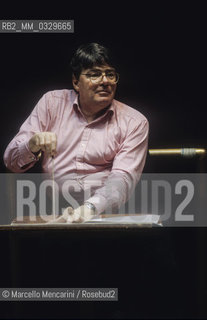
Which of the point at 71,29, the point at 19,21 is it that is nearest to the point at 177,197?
the point at 71,29

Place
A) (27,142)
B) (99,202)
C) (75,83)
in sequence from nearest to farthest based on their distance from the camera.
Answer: (99,202) < (27,142) < (75,83)

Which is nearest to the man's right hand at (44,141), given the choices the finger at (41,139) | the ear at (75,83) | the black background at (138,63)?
the finger at (41,139)

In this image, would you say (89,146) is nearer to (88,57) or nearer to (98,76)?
(98,76)

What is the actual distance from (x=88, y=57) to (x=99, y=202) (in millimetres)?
841

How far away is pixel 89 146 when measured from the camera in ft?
10.2

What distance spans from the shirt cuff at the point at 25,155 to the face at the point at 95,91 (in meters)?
0.42

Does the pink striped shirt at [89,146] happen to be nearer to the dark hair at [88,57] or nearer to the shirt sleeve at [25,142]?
the shirt sleeve at [25,142]

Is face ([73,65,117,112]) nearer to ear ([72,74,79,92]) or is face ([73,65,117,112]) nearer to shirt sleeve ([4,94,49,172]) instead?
ear ([72,74,79,92])

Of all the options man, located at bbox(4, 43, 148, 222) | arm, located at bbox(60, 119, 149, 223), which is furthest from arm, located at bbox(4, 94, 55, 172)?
arm, located at bbox(60, 119, 149, 223)

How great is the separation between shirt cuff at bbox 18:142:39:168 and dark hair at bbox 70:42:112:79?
0.52 m

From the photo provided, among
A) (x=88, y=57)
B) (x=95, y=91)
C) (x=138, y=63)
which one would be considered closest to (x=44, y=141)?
(x=95, y=91)

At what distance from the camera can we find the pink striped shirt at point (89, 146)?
10.0 ft

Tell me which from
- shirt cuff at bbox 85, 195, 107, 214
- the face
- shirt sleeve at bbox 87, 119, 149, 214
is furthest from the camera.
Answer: the face

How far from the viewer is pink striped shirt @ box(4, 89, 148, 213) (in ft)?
10.0
